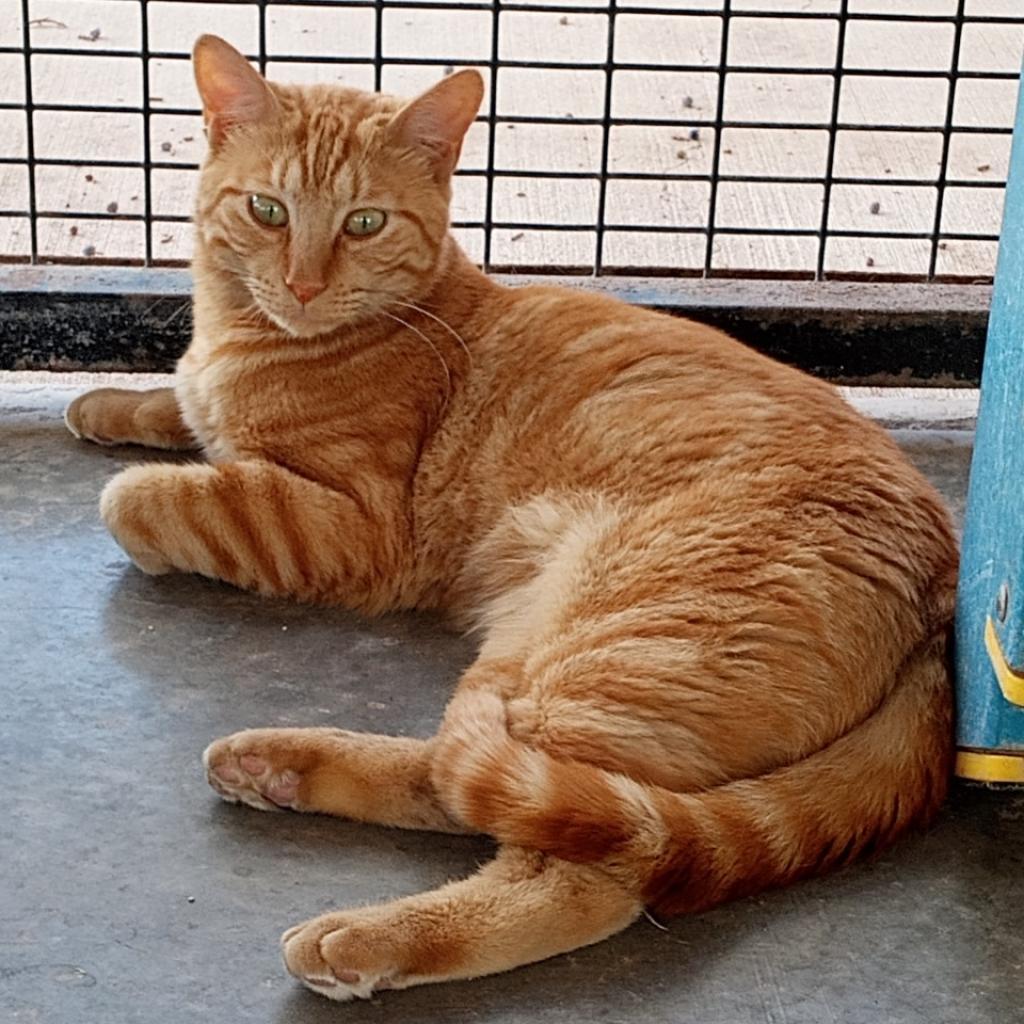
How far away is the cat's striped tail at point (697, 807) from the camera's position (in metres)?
2.25

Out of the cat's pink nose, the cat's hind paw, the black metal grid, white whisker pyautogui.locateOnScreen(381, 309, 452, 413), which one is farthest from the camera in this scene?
the black metal grid

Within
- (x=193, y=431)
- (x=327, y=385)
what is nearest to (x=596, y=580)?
(x=327, y=385)

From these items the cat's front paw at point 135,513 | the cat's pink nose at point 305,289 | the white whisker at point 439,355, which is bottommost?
the cat's front paw at point 135,513

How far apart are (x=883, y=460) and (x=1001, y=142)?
3309 millimetres

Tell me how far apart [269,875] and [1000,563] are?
1.13 m

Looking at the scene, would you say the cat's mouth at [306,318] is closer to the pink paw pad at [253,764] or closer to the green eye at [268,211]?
the green eye at [268,211]

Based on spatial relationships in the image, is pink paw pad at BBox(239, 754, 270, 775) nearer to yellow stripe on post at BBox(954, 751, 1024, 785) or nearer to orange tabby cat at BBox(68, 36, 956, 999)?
orange tabby cat at BBox(68, 36, 956, 999)

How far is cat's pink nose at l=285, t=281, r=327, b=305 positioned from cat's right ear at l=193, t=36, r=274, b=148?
324 millimetres

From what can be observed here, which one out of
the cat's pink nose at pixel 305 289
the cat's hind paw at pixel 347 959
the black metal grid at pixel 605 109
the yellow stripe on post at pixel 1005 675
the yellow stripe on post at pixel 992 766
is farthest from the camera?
the black metal grid at pixel 605 109

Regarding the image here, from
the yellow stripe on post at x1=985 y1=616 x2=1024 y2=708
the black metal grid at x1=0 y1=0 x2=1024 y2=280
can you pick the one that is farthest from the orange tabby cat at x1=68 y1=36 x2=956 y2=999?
the black metal grid at x1=0 y1=0 x2=1024 y2=280

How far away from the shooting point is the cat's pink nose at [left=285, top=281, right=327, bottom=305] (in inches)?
121

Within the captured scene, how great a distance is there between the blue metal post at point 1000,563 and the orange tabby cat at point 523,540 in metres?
0.06

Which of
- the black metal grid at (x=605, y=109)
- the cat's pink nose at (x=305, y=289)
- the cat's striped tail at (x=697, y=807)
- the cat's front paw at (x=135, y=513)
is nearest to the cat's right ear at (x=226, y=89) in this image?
the cat's pink nose at (x=305, y=289)

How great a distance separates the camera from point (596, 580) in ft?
8.75
